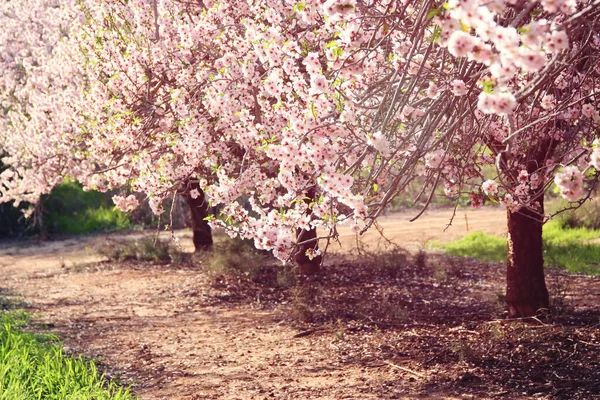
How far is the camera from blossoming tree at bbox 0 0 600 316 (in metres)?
3.91

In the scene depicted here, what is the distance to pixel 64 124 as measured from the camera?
1100cm

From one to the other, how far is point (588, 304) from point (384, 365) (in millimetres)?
3123

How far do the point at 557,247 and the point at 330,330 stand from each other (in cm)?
584

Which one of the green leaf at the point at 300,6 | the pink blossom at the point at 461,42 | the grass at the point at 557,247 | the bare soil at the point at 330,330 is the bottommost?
the bare soil at the point at 330,330

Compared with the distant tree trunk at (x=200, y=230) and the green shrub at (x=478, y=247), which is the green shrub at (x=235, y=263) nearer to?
the distant tree trunk at (x=200, y=230)

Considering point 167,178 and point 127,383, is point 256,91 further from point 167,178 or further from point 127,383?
point 127,383

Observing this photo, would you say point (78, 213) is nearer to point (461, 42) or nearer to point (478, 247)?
point (478, 247)

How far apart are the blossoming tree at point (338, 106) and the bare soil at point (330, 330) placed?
2.95 ft

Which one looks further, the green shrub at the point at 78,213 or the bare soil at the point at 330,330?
the green shrub at the point at 78,213

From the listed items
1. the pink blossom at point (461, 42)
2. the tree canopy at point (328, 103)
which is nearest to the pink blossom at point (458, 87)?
the tree canopy at point (328, 103)

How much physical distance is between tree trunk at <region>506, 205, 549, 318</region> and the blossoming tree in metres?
0.02

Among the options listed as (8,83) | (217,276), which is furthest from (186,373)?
(8,83)

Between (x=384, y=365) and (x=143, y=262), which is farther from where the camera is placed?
(x=143, y=262)

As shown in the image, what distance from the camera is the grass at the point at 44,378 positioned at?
557cm
